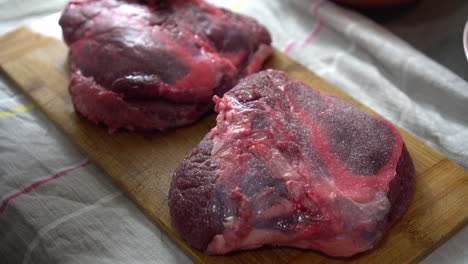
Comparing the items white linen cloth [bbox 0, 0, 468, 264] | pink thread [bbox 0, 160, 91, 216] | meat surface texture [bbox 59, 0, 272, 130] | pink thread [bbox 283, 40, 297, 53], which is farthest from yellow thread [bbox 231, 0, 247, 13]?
pink thread [bbox 0, 160, 91, 216]

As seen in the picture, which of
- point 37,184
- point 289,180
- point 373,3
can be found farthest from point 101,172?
point 373,3

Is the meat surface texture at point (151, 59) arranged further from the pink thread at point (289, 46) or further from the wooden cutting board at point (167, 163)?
the pink thread at point (289, 46)

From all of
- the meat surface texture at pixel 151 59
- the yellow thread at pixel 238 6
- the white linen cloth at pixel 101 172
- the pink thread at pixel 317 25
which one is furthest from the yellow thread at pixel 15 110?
the pink thread at pixel 317 25

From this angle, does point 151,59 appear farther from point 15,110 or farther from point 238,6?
point 238,6

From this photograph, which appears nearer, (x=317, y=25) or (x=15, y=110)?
(x=15, y=110)

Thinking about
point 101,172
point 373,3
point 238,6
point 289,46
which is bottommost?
point 101,172
